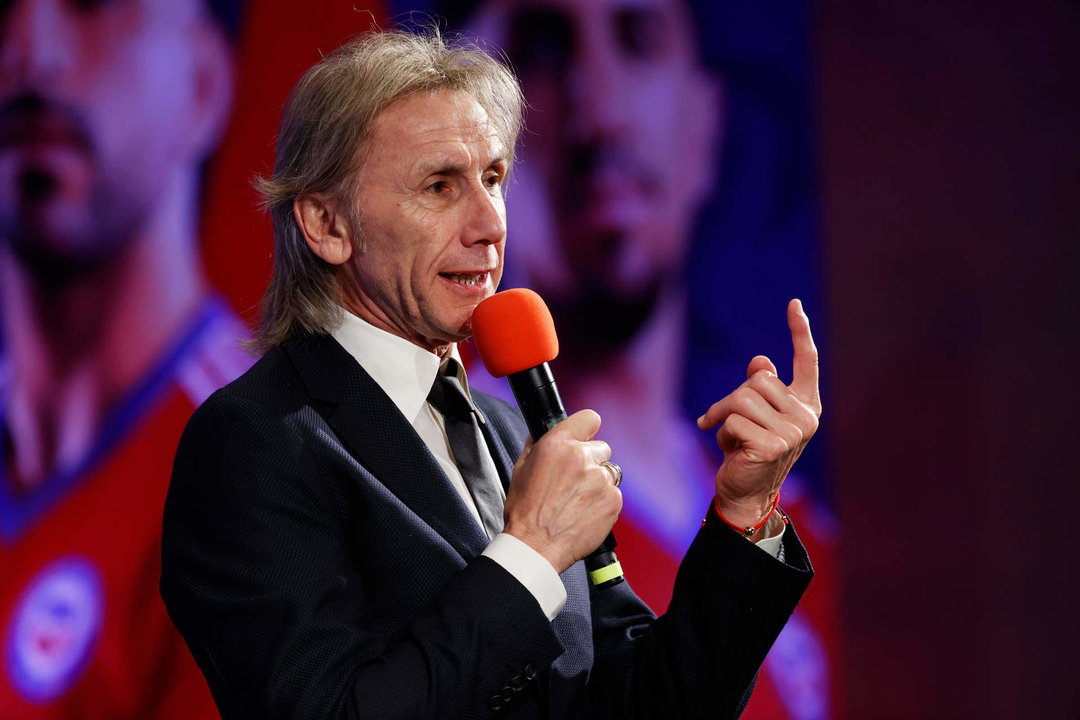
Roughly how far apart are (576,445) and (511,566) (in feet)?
0.54

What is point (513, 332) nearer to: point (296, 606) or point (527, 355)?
point (527, 355)

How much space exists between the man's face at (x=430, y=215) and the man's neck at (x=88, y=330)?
1.16 m

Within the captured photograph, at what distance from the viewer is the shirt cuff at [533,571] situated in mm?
1190

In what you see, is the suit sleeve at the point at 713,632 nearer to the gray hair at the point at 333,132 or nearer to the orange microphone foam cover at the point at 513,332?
the orange microphone foam cover at the point at 513,332

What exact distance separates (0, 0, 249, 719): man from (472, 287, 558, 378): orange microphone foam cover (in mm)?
1337

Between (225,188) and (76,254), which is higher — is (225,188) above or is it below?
above

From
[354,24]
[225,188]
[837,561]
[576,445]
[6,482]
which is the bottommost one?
[837,561]

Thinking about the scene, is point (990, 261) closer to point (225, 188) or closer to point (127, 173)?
point (225, 188)

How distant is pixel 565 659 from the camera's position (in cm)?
141

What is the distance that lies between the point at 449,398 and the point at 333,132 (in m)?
0.44

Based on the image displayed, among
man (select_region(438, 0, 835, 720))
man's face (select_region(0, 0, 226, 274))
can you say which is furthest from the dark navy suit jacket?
man (select_region(438, 0, 835, 720))

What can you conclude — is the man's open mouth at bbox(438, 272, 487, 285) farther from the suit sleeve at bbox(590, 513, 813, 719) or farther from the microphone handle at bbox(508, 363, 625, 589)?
the suit sleeve at bbox(590, 513, 813, 719)

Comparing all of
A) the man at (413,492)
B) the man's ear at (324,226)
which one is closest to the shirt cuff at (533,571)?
the man at (413,492)

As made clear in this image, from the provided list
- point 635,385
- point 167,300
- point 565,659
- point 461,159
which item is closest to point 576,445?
point 565,659
